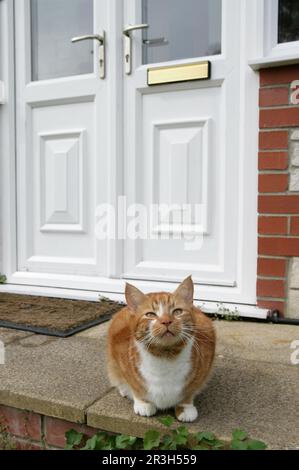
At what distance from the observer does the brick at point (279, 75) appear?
2295 mm

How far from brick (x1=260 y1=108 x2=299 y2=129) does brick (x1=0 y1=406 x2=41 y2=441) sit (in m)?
1.71

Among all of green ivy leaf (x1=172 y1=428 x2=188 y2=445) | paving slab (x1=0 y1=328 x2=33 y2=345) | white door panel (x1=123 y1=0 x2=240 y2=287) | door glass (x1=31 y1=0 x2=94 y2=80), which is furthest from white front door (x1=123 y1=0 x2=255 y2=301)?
green ivy leaf (x1=172 y1=428 x2=188 y2=445)

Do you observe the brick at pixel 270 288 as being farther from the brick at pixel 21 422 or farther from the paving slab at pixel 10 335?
the brick at pixel 21 422

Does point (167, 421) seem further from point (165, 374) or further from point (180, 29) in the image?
point (180, 29)

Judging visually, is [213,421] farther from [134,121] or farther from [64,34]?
[64,34]

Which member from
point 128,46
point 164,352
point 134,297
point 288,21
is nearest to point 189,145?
point 128,46

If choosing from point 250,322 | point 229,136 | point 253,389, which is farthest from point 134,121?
point 253,389

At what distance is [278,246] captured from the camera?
2375 mm

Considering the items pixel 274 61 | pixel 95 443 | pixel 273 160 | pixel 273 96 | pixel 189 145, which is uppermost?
Answer: pixel 274 61

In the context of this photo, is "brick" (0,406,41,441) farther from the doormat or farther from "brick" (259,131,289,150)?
"brick" (259,131,289,150)

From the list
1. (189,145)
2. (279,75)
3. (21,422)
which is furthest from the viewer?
(189,145)

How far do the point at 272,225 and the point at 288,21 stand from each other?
1013 mm

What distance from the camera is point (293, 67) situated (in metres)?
2.29

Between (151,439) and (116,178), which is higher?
(116,178)
